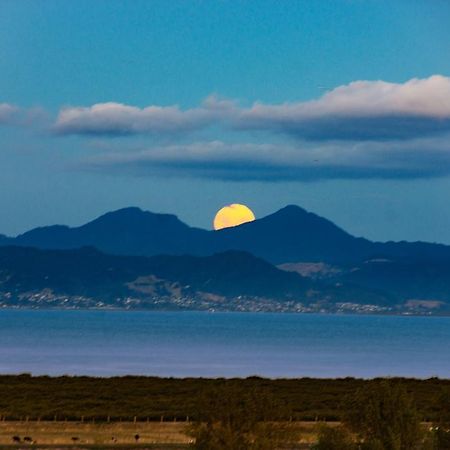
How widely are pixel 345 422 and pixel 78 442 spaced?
44.9 ft

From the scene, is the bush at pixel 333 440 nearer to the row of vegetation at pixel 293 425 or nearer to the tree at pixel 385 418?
the row of vegetation at pixel 293 425

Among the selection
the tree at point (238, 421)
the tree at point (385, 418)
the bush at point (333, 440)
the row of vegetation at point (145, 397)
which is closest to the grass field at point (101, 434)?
the row of vegetation at point (145, 397)

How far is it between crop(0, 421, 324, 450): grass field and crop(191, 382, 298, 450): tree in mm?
8139

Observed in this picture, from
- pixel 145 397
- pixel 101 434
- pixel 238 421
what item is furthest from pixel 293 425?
pixel 145 397

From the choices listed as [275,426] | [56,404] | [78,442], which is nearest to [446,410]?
[275,426]

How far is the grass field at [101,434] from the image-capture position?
4984 centimetres

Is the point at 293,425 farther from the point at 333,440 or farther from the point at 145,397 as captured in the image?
the point at 145,397

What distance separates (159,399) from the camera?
73.4 metres

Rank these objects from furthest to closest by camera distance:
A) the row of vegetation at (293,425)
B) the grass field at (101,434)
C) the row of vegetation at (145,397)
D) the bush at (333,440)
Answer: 1. the row of vegetation at (145,397)
2. the grass field at (101,434)
3. the bush at (333,440)
4. the row of vegetation at (293,425)

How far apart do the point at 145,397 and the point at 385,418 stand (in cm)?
3443

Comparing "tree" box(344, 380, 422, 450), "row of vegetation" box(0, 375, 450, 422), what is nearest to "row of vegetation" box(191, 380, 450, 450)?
"tree" box(344, 380, 422, 450)

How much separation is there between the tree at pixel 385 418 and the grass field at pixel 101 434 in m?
5.40

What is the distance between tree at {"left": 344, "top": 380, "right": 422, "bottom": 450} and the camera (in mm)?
41375

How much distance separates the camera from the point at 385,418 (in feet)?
137
